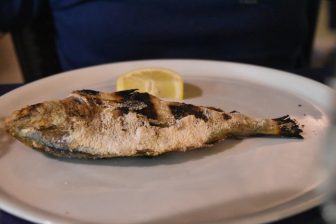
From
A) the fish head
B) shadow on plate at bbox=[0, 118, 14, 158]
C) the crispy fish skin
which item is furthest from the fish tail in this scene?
shadow on plate at bbox=[0, 118, 14, 158]

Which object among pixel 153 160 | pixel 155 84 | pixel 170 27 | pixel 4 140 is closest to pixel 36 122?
pixel 4 140

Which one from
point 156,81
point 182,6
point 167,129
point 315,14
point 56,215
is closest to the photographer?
point 56,215

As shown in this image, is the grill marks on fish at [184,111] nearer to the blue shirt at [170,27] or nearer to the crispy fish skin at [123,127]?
the crispy fish skin at [123,127]

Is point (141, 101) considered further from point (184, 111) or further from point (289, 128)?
point (289, 128)

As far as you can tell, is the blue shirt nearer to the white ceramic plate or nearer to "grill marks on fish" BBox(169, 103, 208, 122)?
the white ceramic plate

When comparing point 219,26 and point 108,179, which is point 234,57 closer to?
point 219,26

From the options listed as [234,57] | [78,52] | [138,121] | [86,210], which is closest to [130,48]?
[78,52]
